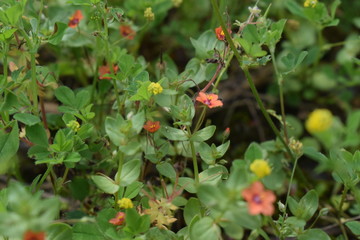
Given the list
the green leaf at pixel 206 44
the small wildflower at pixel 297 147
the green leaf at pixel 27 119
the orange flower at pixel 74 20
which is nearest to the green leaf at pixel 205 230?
the small wildflower at pixel 297 147

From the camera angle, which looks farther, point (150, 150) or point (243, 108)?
point (243, 108)

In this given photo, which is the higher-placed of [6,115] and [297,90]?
[6,115]

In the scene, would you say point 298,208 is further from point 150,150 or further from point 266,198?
point 150,150

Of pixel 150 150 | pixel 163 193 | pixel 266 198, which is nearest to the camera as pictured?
pixel 266 198

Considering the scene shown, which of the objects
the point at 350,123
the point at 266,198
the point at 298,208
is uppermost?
the point at 266,198

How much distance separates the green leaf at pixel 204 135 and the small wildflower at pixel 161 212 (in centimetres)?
20

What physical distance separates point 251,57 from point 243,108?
0.92m

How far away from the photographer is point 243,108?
239 cm

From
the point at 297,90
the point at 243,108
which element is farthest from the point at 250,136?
the point at 297,90

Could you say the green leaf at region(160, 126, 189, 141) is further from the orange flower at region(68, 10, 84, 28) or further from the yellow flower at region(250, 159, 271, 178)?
the orange flower at region(68, 10, 84, 28)

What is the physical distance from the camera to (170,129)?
1.41m

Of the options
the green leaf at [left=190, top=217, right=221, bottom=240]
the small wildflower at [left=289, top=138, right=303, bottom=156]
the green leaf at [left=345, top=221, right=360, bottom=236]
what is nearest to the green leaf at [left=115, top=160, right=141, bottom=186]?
the green leaf at [left=190, top=217, right=221, bottom=240]

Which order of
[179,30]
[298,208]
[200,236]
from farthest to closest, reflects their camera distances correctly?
1. [179,30]
2. [298,208]
3. [200,236]

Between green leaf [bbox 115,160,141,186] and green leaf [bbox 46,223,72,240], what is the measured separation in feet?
0.62
